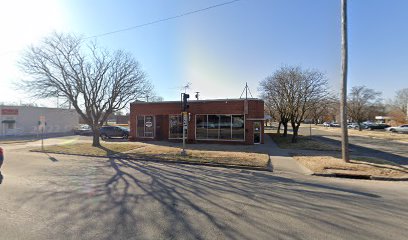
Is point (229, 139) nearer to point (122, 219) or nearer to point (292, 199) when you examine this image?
point (292, 199)

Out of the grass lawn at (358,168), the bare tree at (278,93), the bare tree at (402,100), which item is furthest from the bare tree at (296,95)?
the bare tree at (402,100)

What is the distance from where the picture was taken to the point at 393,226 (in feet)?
15.0

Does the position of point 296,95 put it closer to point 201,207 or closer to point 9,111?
point 201,207

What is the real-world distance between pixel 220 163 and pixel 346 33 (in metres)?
8.75

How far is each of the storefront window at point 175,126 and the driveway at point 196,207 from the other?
1313 cm

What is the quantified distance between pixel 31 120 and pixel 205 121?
30279 millimetres

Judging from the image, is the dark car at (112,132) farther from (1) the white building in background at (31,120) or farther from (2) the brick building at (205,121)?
(1) the white building in background at (31,120)

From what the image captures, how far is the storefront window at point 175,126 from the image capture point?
2205cm

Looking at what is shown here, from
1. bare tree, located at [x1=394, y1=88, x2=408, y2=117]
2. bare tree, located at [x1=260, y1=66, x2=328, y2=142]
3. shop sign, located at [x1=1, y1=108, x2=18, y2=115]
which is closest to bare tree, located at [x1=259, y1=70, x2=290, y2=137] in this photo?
bare tree, located at [x1=260, y1=66, x2=328, y2=142]

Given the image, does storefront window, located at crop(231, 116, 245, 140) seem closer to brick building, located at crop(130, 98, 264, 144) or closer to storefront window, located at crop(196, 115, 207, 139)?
brick building, located at crop(130, 98, 264, 144)

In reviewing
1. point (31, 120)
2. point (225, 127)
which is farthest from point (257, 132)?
point (31, 120)

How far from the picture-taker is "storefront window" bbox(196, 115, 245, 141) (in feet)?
65.3

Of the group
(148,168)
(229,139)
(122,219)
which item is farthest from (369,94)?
(122,219)

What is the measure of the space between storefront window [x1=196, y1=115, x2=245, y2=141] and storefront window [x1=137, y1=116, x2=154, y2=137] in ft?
16.4
